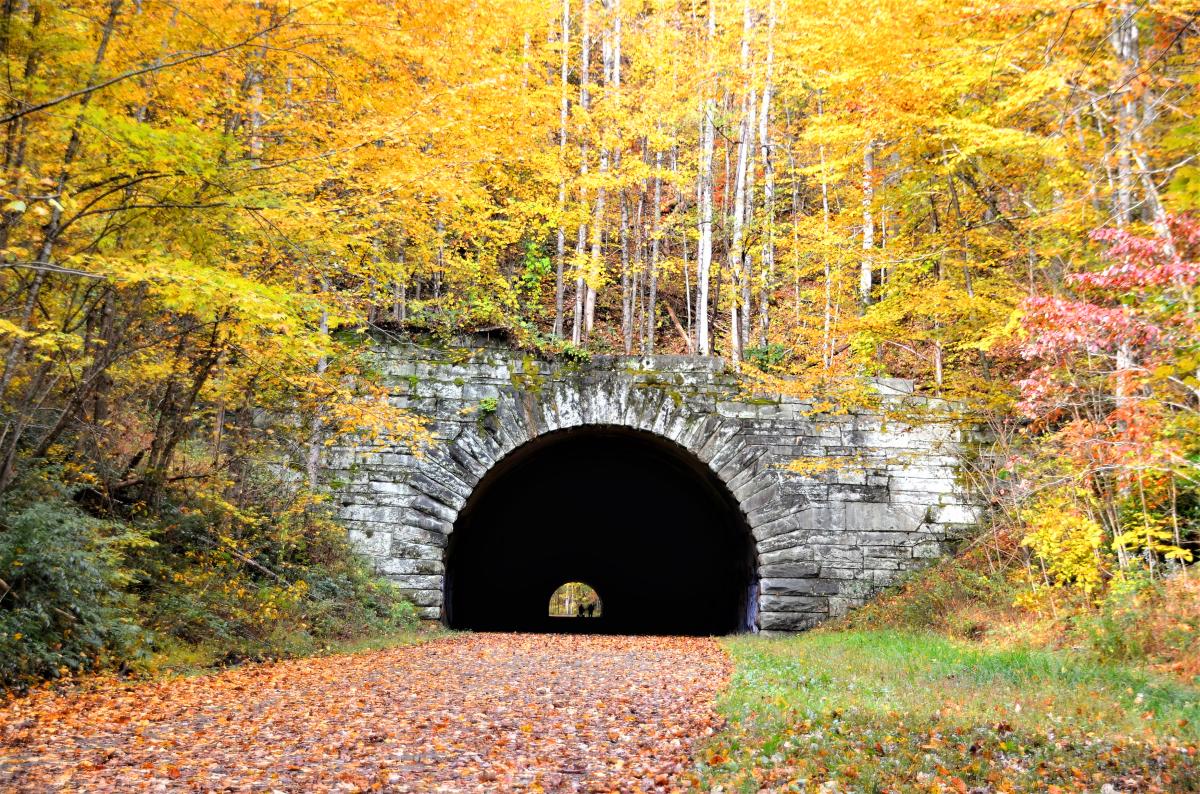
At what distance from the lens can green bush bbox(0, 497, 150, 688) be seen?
6.49 m

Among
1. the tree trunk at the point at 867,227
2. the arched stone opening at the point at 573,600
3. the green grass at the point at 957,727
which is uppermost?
the tree trunk at the point at 867,227

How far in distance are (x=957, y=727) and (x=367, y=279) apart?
7.71m

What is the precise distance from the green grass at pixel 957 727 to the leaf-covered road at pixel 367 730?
0.48 metres

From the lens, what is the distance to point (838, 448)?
44.2ft

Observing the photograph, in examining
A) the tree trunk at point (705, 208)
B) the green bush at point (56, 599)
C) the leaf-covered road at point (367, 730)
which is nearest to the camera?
the leaf-covered road at point (367, 730)

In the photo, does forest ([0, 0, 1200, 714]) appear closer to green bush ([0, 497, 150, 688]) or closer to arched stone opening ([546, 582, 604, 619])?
green bush ([0, 497, 150, 688])

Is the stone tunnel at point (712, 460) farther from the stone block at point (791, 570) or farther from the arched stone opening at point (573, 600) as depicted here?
the arched stone opening at point (573, 600)

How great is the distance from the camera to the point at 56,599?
6859 mm

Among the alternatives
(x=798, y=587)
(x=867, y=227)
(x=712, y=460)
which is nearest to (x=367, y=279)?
(x=712, y=460)

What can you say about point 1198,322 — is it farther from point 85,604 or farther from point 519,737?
point 85,604

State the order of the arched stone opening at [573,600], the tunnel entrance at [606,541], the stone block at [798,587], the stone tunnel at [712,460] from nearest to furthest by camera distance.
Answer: the stone tunnel at [712,460] → the stone block at [798,587] → the tunnel entrance at [606,541] → the arched stone opening at [573,600]

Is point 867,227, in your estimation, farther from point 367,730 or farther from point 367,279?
point 367,730

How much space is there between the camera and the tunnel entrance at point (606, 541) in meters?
14.9

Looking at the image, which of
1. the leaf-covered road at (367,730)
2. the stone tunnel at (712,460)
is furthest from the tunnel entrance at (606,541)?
the leaf-covered road at (367,730)
